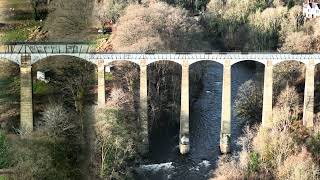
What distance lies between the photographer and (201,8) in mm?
31328

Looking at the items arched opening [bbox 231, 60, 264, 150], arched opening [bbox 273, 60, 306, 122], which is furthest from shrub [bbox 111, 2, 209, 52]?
arched opening [bbox 273, 60, 306, 122]

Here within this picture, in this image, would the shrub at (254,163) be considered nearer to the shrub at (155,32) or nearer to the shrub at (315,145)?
the shrub at (315,145)

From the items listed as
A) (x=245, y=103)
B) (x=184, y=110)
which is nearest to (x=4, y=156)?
(x=184, y=110)

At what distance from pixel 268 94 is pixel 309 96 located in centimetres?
131

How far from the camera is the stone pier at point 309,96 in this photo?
14484 millimetres

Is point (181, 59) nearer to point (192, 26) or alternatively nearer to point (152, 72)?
point (152, 72)

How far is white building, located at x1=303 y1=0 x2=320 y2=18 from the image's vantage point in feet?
81.2

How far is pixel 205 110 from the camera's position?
55.4 ft

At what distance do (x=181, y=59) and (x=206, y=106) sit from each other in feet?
11.3

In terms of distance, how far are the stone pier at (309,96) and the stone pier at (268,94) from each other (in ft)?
3.43

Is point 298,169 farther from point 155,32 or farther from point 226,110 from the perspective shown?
point 155,32

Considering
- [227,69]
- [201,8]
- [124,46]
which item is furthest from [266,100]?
[201,8]

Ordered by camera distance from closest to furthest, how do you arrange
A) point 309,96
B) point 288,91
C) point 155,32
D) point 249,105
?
point 309,96
point 288,91
point 249,105
point 155,32

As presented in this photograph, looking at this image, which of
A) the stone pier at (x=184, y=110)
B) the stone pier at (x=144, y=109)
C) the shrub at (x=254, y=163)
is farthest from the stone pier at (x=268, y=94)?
the stone pier at (x=144, y=109)
